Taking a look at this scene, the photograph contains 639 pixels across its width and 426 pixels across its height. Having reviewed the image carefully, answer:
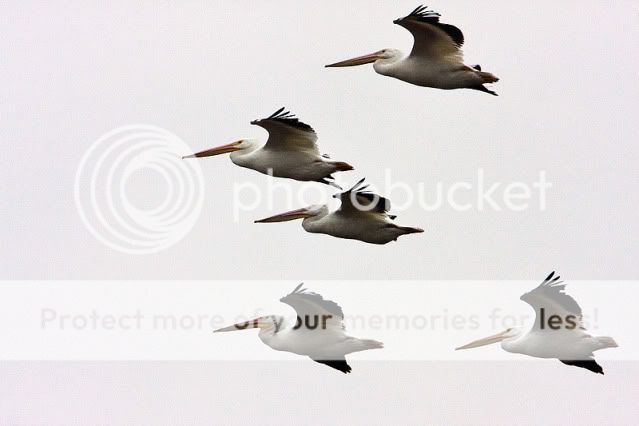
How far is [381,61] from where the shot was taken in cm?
2294

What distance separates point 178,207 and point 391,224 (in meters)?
5.27

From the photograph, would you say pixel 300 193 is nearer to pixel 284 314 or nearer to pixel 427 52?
pixel 284 314

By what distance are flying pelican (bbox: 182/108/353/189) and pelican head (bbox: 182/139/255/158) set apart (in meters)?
0.44

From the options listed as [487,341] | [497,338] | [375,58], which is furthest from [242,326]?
[375,58]

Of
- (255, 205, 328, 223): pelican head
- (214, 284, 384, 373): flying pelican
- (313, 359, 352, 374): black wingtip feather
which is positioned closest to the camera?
(214, 284, 384, 373): flying pelican

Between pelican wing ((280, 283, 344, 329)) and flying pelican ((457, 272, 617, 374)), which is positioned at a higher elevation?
pelican wing ((280, 283, 344, 329))

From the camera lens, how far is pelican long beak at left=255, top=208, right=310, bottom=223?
2344 cm

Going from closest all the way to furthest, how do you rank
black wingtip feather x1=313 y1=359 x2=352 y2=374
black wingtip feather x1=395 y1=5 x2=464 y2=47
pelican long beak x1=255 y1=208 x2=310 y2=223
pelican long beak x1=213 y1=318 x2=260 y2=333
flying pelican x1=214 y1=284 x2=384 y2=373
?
black wingtip feather x1=395 y1=5 x2=464 y2=47
flying pelican x1=214 y1=284 x2=384 y2=373
pelican long beak x1=255 y1=208 x2=310 y2=223
black wingtip feather x1=313 y1=359 x2=352 y2=374
pelican long beak x1=213 y1=318 x2=260 y2=333

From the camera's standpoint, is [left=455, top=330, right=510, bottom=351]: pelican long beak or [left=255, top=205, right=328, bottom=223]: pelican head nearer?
[left=255, top=205, right=328, bottom=223]: pelican head

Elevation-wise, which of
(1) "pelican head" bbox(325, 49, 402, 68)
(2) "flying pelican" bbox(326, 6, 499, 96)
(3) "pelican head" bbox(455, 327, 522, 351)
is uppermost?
(1) "pelican head" bbox(325, 49, 402, 68)

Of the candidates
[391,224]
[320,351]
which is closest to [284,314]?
[320,351]

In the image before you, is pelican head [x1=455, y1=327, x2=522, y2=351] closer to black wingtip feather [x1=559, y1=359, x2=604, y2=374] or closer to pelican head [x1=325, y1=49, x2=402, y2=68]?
black wingtip feather [x1=559, y1=359, x2=604, y2=374]

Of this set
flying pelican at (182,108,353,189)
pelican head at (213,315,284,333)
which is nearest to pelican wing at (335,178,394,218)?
flying pelican at (182,108,353,189)

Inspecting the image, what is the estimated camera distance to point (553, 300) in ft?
73.1
